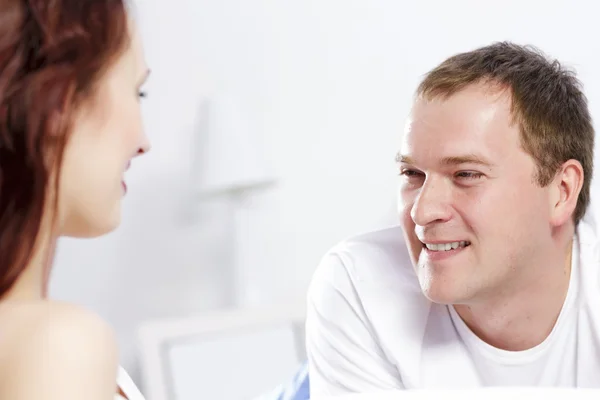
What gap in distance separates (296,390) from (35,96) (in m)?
1.39

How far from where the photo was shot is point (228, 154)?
2.58 meters

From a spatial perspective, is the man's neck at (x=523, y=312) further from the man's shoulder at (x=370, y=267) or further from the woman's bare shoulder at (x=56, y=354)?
the woman's bare shoulder at (x=56, y=354)

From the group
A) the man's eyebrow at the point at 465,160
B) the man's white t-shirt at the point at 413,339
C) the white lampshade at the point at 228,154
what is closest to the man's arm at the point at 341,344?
the man's white t-shirt at the point at 413,339

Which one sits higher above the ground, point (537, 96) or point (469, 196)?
point (537, 96)

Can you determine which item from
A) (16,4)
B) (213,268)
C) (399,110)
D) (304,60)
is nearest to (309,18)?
(304,60)

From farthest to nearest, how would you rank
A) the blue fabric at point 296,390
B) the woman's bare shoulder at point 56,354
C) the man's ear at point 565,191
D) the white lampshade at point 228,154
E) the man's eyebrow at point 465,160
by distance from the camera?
the white lampshade at point 228,154, the blue fabric at point 296,390, the man's ear at point 565,191, the man's eyebrow at point 465,160, the woman's bare shoulder at point 56,354

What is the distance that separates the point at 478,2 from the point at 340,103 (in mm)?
530

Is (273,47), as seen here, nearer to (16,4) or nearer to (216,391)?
(216,391)

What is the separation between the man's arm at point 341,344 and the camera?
64.1 inches

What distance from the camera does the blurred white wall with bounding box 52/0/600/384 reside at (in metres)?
2.76

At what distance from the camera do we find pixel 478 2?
2.72 meters

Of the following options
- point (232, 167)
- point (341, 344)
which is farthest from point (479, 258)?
point (232, 167)

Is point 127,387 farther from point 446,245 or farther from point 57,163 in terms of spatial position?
point 446,245

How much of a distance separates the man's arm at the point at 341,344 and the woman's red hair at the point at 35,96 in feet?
3.53
